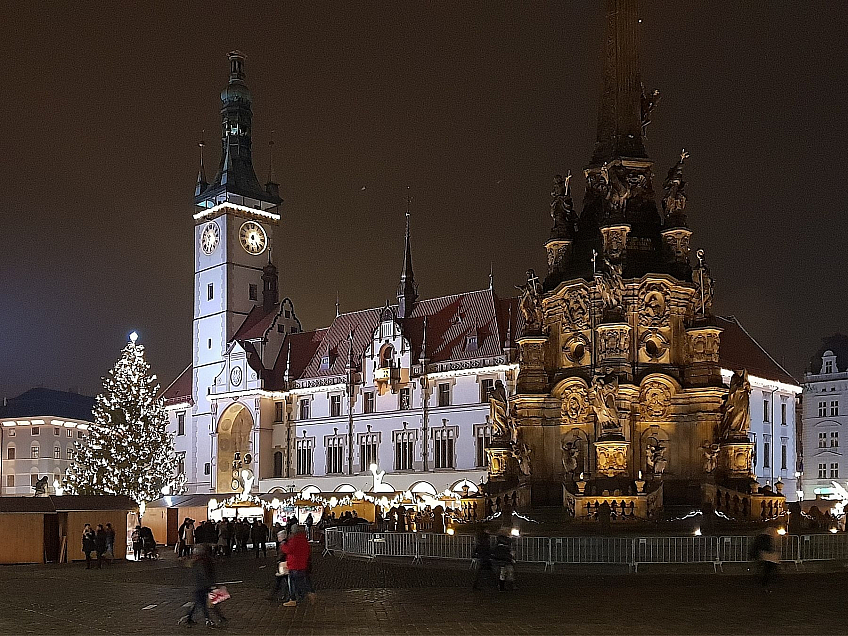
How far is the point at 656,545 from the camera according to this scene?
24250 mm

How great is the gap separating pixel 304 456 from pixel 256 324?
44.0 feet

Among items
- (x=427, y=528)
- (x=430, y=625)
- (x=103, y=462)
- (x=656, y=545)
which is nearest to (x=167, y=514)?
(x=103, y=462)

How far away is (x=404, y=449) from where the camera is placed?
260 ft

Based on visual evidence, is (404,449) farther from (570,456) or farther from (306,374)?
(570,456)

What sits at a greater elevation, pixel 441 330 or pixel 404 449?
pixel 441 330

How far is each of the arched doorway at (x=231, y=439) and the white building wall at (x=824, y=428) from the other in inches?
1713

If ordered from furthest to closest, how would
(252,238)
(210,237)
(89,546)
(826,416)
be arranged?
(252,238) → (210,237) → (826,416) → (89,546)

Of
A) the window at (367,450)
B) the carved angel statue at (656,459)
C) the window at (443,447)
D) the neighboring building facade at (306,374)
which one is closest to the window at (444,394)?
the neighboring building facade at (306,374)

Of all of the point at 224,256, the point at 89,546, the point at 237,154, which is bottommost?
the point at 89,546

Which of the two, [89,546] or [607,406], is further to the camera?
[89,546]

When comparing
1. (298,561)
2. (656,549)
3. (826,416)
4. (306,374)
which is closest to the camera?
(298,561)

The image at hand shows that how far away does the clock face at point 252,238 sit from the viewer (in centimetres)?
9675

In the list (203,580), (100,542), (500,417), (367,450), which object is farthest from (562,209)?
(367,450)

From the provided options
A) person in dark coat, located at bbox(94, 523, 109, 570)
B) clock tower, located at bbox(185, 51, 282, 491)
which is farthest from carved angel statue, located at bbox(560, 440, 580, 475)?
clock tower, located at bbox(185, 51, 282, 491)
